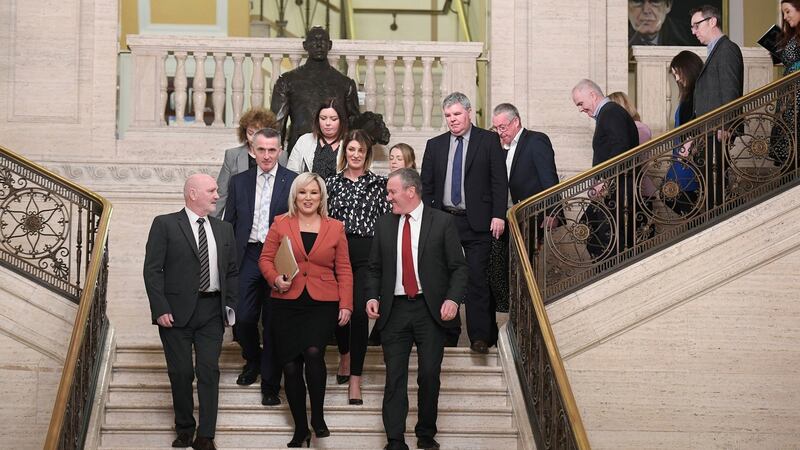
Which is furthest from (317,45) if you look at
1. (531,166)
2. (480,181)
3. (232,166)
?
(480,181)

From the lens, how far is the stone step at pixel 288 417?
29.0 ft

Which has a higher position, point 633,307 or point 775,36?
point 775,36

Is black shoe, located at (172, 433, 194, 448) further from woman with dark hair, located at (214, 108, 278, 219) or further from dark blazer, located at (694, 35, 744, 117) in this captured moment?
dark blazer, located at (694, 35, 744, 117)

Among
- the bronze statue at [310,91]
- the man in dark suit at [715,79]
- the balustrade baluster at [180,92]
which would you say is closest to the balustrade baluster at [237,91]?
the balustrade baluster at [180,92]

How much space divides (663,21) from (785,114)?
6.89 metres

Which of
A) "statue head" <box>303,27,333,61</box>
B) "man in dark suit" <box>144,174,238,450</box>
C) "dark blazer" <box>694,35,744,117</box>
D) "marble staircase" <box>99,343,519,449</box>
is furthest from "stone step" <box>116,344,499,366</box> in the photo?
"statue head" <box>303,27,333,61</box>

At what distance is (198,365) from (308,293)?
2.59 ft

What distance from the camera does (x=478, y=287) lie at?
953cm

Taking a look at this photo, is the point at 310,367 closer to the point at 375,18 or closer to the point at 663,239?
the point at 663,239

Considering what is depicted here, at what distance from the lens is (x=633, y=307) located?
31.4 ft

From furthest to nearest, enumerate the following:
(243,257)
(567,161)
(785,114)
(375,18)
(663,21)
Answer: (375,18)
(663,21)
(567,161)
(785,114)
(243,257)

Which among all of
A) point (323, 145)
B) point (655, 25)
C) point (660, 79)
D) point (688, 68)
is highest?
point (655, 25)

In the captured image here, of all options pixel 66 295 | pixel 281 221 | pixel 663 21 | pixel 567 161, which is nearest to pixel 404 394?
pixel 281 221

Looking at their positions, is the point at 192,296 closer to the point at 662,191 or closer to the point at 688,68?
the point at 662,191
